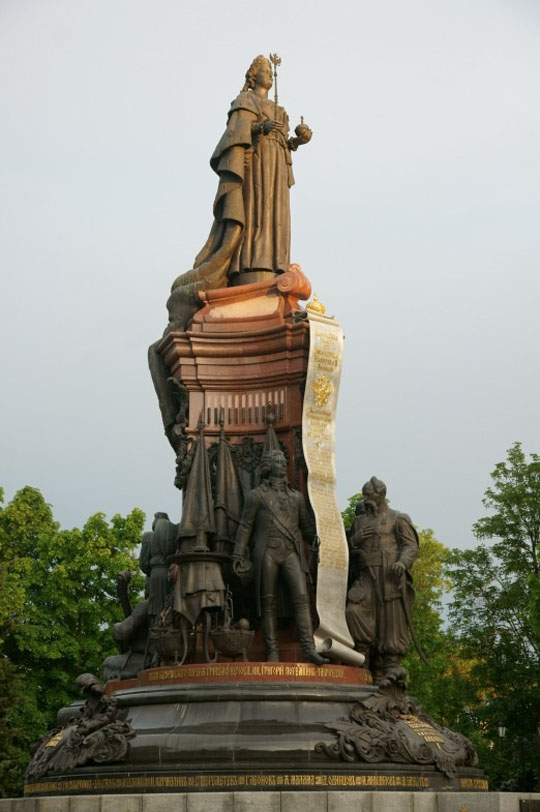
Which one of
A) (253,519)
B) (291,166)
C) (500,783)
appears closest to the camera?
(253,519)

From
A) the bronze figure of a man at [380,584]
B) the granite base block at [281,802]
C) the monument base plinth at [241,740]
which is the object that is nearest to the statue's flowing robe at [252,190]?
the bronze figure of a man at [380,584]

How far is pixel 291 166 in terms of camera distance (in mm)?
20922

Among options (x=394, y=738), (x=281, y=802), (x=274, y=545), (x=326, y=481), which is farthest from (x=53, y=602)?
(x=281, y=802)

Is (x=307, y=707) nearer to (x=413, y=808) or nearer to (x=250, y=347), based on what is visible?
(x=413, y=808)

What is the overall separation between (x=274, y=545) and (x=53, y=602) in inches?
769

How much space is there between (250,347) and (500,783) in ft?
67.2

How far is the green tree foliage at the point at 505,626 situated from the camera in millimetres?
33531

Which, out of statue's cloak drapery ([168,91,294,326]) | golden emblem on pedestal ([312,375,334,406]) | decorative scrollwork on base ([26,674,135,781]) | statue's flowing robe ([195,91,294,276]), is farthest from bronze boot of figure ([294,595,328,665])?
statue's flowing robe ([195,91,294,276])

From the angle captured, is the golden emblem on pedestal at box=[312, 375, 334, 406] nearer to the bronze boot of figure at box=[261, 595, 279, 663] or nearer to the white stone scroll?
the white stone scroll

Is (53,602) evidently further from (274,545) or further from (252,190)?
(274,545)

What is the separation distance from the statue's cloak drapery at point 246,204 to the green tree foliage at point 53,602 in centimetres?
1517

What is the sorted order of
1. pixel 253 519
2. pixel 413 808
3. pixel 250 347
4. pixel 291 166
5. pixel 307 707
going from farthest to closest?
pixel 291 166 < pixel 250 347 < pixel 253 519 < pixel 307 707 < pixel 413 808

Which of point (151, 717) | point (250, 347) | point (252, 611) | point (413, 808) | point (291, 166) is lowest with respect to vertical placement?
point (413, 808)

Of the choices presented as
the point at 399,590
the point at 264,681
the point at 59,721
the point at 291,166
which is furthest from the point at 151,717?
the point at 291,166
